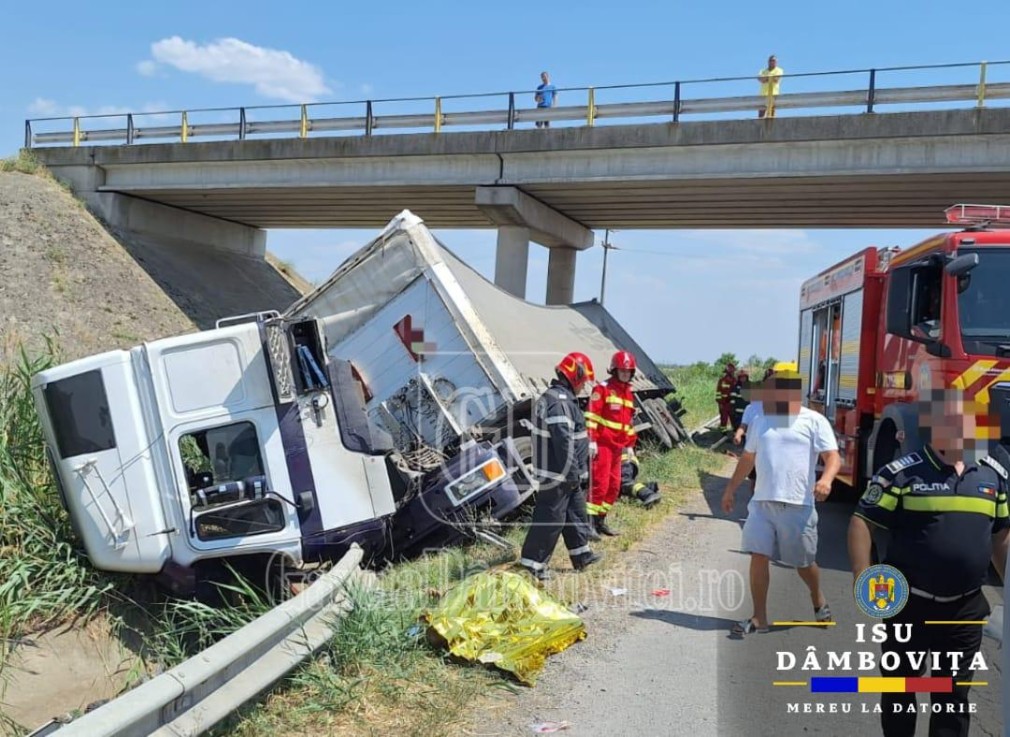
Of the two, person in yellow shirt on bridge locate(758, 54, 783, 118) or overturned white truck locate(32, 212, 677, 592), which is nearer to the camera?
overturned white truck locate(32, 212, 677, 592)

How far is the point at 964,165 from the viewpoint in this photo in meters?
16.2

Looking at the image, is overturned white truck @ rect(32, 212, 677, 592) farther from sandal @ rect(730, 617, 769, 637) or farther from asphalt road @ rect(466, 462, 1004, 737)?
sandal @ rect(730, 617, 769, 637)

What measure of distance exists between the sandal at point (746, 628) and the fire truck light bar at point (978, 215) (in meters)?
4.43

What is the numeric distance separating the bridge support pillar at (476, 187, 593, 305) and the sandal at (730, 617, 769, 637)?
46.6ft

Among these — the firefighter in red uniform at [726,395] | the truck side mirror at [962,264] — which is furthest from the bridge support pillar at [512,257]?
the truck side mirror at [962,264]

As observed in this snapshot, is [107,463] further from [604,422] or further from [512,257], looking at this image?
[512,257]

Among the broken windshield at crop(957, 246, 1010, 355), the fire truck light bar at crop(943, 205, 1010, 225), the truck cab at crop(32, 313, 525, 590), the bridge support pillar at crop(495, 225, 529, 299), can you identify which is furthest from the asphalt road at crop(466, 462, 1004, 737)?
the bridge support pillar at crop(495, 225, 529, 299)

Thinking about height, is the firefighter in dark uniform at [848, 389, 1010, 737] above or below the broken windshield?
below

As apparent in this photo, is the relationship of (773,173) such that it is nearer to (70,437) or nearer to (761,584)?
(761,584)

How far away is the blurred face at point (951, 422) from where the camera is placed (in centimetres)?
340

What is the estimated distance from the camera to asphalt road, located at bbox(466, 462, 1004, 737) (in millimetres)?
4148

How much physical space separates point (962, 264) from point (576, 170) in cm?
1362

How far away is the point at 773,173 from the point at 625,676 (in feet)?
49.1

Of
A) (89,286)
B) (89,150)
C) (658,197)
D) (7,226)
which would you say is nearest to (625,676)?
(658,197)
